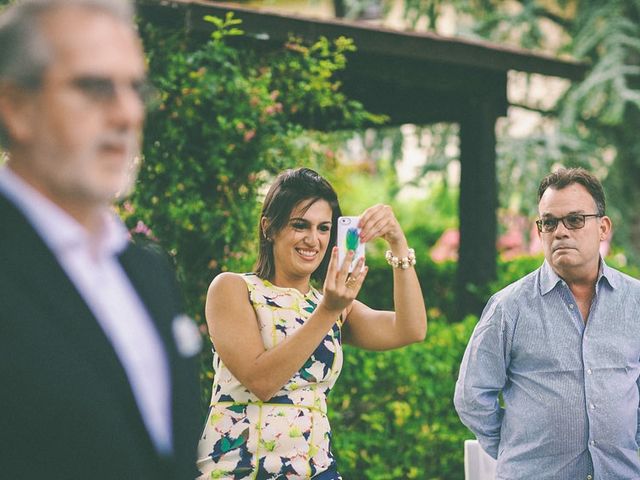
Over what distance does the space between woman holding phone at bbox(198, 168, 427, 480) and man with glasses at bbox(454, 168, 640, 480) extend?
46 cm

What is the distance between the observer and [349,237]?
2650 mm

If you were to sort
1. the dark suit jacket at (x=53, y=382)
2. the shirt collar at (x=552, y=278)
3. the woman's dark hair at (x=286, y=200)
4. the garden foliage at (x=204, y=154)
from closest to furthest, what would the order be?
the dark suit jacket at (x=53, y=382) < the woman's dark hair at (x=286, y=200) < the shirt collar at (x=552, y=278) < the garden foliage at (x=204, y=154)

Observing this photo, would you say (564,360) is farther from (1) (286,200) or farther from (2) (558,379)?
(1) (286,200)

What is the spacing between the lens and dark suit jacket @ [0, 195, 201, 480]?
1103mm

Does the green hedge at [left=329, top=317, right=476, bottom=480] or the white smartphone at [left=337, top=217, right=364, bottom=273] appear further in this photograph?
the green hedge at [left=329, top=317, right=476, bottom=480]

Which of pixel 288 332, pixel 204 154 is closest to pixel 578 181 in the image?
pixel 288 332

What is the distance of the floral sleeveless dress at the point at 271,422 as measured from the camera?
8.57 feet

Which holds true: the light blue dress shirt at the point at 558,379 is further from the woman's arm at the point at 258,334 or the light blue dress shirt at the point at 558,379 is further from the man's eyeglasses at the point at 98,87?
the man's eyeglasses at the point at 98,87

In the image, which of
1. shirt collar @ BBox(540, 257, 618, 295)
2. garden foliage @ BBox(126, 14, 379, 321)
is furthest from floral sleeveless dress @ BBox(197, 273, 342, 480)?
garden foliage @ BBox(126, 14, 379, 321)

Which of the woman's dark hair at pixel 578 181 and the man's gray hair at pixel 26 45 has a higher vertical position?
the man's gray hair at pixel 26 45

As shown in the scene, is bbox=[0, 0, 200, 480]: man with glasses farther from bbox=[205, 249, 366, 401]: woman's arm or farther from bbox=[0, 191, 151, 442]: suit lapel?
bbox=[205, 249, 366, 401]: woman's arm

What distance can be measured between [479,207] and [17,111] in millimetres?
6536

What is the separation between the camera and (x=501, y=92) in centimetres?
749

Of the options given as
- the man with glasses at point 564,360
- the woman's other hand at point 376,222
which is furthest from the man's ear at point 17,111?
the man with glasses at point 564,360
